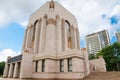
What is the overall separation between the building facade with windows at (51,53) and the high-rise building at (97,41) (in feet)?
325

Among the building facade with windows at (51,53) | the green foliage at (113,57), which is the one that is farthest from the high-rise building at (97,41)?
the building facade with windows at (51,53)

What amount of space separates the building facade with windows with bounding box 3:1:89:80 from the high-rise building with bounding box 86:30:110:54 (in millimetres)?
99164

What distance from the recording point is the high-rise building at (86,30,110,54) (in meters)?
113

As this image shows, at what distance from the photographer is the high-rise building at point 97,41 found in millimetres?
113456

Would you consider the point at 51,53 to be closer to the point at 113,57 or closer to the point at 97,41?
the point at 113,57

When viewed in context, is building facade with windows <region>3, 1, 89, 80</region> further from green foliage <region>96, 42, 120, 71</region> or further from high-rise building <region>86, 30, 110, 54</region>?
high-rise building <region>86, 30, 110, 54</region>

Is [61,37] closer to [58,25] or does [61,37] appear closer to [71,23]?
[58,25]

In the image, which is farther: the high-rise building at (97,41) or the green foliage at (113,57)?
the high-rise building at (97,41)

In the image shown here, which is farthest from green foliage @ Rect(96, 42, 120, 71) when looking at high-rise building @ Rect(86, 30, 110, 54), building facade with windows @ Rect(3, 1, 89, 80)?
high-rise building @ Rect(86, 30, 110, 54)

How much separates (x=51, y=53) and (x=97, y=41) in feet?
372

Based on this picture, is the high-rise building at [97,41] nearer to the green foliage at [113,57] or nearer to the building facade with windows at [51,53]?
the green foliage at [113,57]

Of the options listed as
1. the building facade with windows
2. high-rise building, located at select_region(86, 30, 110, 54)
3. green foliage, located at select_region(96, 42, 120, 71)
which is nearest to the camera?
the building facade with windows

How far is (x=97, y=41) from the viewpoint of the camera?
397 ft

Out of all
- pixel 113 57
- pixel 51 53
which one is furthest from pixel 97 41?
pixel 51 53
